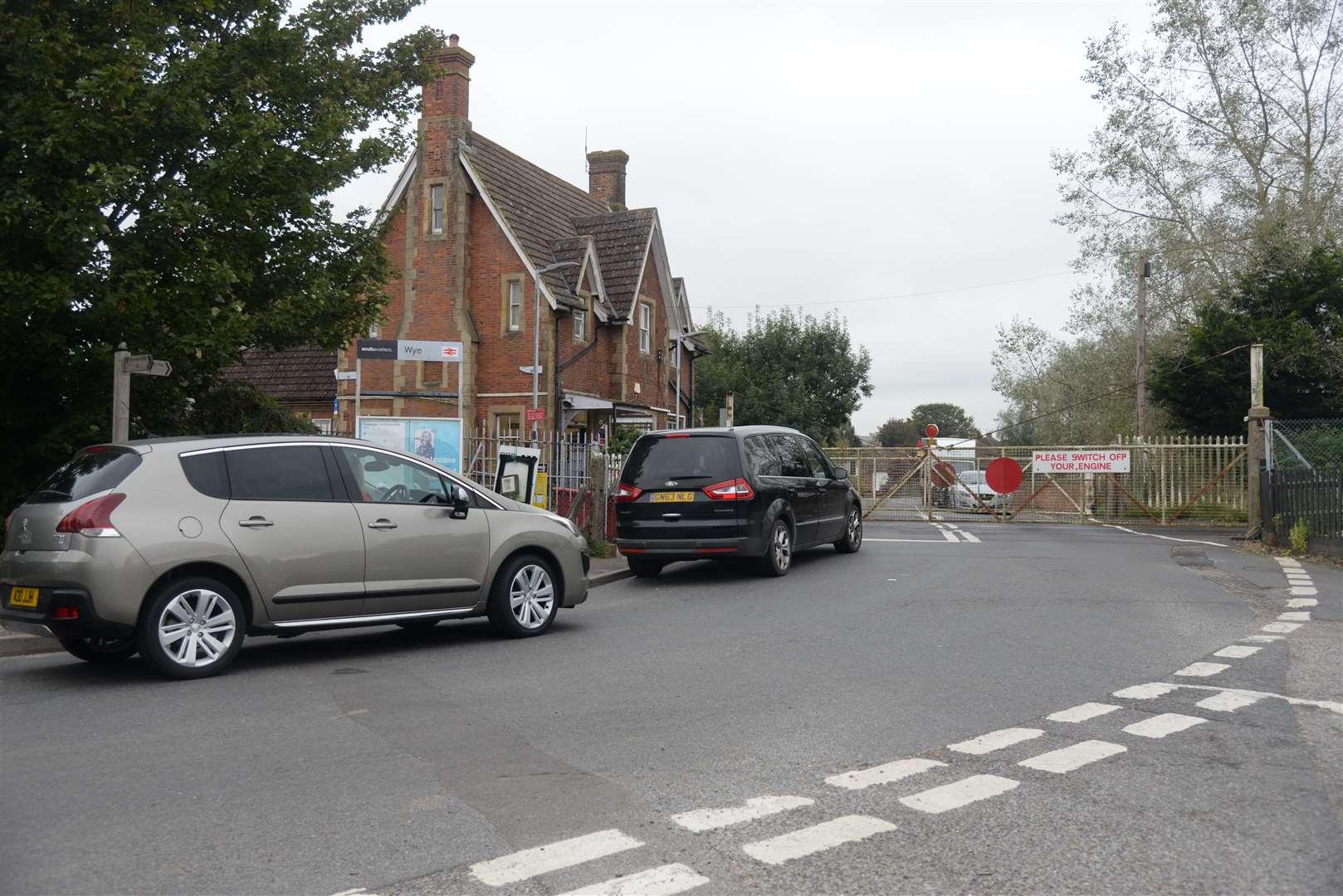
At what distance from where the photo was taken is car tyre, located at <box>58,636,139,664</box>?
8359 mm

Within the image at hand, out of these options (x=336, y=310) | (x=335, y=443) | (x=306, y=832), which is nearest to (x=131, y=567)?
(x=335, y=443)

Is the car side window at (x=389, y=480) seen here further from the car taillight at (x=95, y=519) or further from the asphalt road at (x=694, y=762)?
the car taillight at (x=95, y=519)

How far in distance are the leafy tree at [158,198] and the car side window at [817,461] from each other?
6.48 m

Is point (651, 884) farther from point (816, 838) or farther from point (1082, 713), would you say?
point (1082, 713)

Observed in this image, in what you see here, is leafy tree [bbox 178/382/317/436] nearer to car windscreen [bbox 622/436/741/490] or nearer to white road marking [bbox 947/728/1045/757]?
car windscreen [bbox 622/436/741/490]

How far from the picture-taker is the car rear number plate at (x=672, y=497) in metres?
14.0

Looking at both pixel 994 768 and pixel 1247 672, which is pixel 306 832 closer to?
pixel 994 768

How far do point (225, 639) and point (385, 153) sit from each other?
9.20 metres

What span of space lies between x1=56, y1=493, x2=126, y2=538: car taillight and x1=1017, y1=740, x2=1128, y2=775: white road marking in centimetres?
574

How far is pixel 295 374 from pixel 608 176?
13.6 m

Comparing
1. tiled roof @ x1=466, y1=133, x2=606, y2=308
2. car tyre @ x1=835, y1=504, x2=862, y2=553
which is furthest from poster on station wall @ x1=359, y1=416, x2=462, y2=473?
tiled roof @ x1=466, y1=133, x2=606, y2=308

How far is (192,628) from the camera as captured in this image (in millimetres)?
7820

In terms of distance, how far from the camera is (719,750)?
5.75 metres

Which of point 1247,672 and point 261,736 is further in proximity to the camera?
point 1247,672
